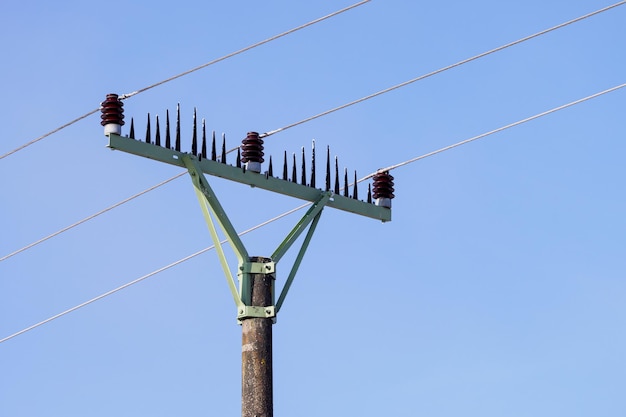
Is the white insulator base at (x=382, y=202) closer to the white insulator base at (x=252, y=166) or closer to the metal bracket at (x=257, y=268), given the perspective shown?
the white insulator base at (x=252, y=166)

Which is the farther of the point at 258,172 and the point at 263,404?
the point at 258,172

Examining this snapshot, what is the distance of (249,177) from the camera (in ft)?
44.6

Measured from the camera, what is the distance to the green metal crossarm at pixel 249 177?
42.2 ft

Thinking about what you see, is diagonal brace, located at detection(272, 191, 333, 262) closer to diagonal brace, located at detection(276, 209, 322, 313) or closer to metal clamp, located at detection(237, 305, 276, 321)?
diagonal brace, located at detection(276, 209, 322, 313)

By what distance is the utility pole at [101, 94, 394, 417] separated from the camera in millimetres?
12148

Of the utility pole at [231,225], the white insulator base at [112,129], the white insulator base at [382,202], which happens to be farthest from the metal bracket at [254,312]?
the white insulator base at [382,202]

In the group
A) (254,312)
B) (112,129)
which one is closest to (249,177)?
(112,129)

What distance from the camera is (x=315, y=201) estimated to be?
1417 centimetres

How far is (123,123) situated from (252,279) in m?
1.99

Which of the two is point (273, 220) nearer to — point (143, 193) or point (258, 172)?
point (143, 193)

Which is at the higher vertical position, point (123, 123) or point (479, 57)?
point (479, 57)

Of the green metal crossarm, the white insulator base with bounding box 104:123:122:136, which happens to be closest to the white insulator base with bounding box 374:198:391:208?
the green metal crossarm

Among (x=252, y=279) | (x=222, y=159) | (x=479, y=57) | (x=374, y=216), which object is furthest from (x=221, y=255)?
(x=479, y=57)

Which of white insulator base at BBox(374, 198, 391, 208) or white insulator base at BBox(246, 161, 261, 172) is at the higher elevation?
white insulator base at BBox(374, 198, 391, 208)
